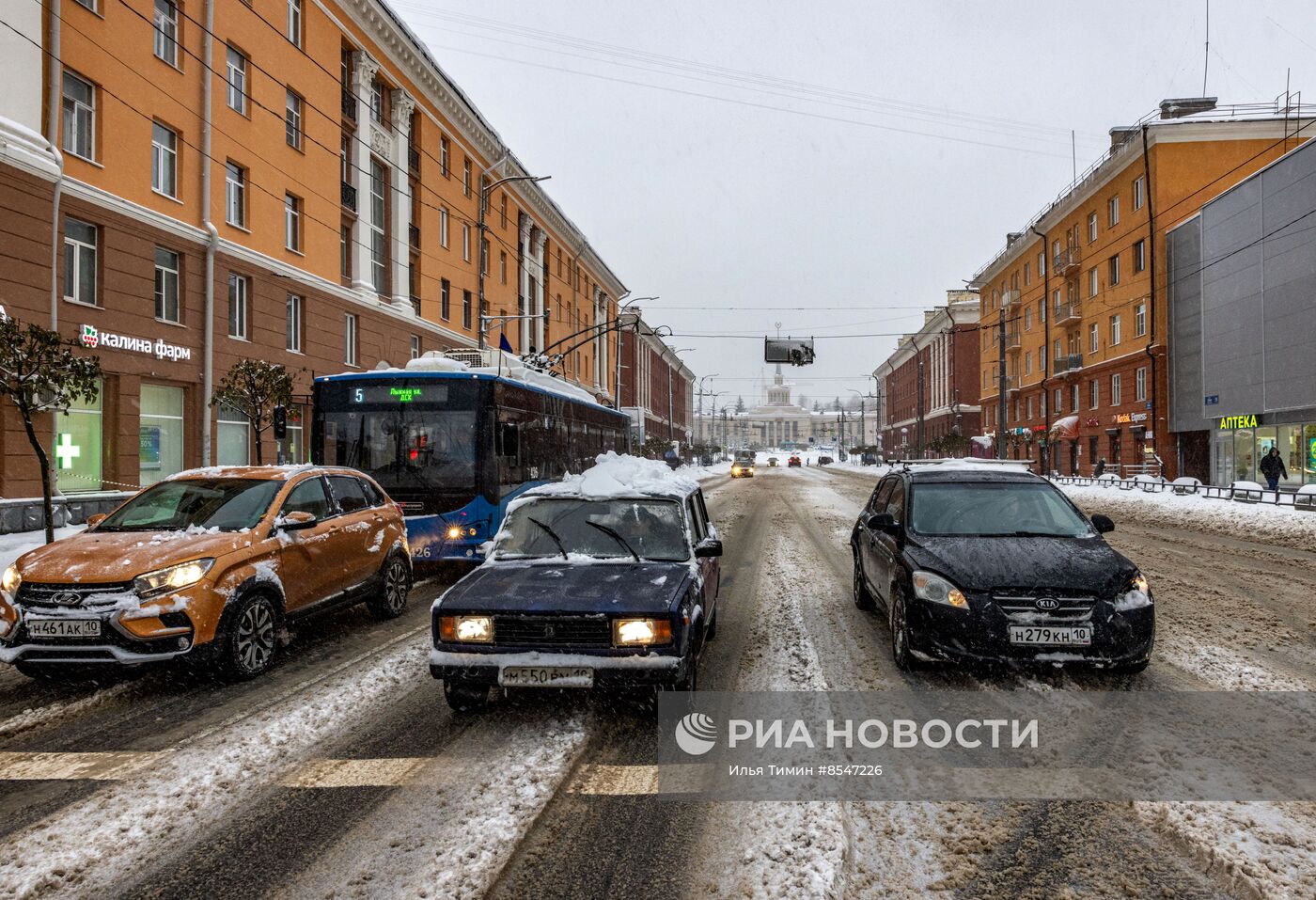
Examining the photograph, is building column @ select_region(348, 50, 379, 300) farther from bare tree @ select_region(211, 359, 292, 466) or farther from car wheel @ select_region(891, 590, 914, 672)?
car wheel @ select_region(891, 590, 914, 672)

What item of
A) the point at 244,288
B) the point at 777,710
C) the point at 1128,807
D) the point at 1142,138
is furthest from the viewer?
the point at 1142,138

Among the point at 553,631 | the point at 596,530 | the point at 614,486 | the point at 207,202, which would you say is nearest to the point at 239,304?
the point at 207,202

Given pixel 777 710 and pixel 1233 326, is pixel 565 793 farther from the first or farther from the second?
pixel 1233 326

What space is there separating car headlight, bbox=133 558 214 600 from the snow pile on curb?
16749mm

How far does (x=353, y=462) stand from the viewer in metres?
10.6

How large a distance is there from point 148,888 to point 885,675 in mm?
4603

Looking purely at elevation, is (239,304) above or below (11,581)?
above

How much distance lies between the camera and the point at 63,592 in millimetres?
5441

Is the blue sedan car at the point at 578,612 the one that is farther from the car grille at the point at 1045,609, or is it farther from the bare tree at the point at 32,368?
the bare tree at the point at 32,368

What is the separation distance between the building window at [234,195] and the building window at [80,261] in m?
4.27

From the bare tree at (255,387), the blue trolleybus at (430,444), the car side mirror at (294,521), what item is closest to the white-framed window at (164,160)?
the bare tree at (255,387)

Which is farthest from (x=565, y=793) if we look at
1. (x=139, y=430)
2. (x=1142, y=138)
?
(x=1142, y=138)

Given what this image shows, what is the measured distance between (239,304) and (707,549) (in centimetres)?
1990

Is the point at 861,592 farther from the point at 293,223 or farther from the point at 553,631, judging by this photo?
the point at 293,223
